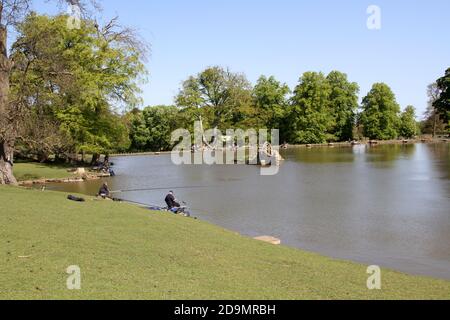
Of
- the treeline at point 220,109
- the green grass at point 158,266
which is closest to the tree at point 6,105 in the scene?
the green grass at point 158,266

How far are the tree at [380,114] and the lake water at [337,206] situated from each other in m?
52.2

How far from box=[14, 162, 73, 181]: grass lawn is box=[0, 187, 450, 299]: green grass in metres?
23.7

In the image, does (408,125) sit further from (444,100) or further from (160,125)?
(160,125)

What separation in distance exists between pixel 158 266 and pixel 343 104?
8680cm

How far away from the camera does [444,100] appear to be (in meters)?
90.1

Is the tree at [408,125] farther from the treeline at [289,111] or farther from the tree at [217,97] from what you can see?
the tree at [217,97]

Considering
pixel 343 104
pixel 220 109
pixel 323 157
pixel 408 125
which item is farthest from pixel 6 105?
pixel 408 125

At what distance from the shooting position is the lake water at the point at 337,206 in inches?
554

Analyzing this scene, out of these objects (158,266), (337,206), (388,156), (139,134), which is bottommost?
(337,206)

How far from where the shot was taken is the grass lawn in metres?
35.8

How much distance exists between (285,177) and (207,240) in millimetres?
23123

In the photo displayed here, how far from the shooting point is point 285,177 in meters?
35.0

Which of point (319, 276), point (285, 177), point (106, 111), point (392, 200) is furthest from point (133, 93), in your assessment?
point (319, 276)
